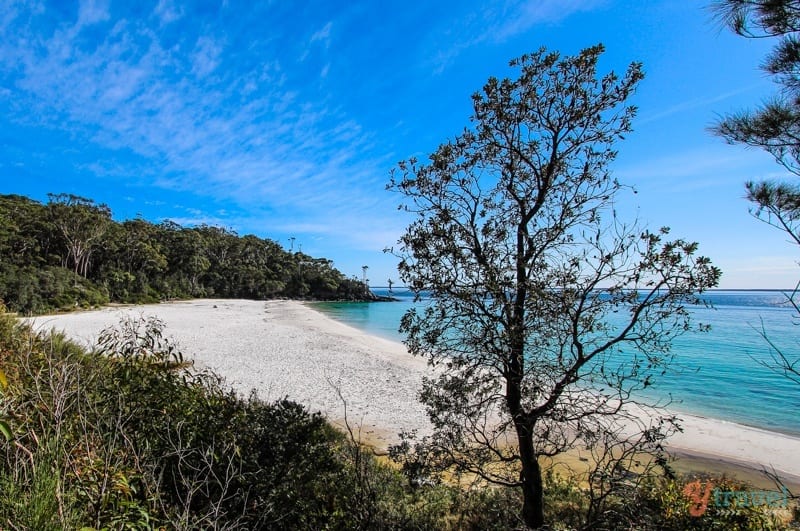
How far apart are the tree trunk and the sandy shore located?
211cm

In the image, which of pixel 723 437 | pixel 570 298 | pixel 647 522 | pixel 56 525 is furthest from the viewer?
pixel 723 437

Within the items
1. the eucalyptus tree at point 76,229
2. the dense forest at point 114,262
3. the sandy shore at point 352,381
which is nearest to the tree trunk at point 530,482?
the sandy shore at point 352,381

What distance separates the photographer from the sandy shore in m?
10.0

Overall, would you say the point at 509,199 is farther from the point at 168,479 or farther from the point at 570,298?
the point at 168,479

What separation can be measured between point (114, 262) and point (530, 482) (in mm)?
67398

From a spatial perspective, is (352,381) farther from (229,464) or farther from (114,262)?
(114,262)

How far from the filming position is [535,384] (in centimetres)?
404

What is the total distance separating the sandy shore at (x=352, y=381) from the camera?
10047mm

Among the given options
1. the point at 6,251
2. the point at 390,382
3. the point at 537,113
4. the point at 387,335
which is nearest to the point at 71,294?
the point at 6,251

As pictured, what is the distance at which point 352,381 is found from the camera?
616 inches

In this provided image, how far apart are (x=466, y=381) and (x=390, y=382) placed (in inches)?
478

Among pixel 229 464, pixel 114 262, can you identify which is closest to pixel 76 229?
pixel 114 262

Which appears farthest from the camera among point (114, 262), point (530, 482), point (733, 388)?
point (114, 262)

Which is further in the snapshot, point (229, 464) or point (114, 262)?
point (114, 262)
